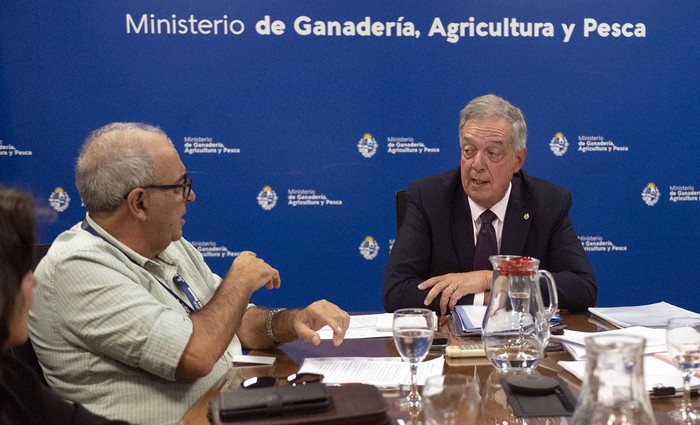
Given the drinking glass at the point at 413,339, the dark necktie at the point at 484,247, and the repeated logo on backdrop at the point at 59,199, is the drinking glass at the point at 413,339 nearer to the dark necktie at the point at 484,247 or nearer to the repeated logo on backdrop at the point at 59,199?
the dark necktie at the point at 484,247

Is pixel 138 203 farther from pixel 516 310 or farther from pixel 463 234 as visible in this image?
pixel 463 234

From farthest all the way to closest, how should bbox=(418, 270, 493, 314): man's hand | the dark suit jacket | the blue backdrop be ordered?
the blue backdrop < the dark suit jacket < bbox=(418, 270, 493, 314): man's hand

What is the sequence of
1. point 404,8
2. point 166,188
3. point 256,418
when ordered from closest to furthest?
1. point 256,418
2. point 166,188
3. point 404,8

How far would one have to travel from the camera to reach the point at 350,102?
472 cm

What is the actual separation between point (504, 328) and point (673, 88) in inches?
139

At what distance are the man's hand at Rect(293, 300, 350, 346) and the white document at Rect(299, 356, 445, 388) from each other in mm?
102

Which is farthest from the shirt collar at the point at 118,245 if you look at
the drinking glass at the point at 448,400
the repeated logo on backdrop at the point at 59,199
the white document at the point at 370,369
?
the repeated logo on backdrop at the point at 59,199

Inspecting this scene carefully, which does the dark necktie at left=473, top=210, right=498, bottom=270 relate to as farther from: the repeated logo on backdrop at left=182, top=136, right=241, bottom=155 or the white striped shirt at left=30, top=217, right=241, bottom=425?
the repeated logo on backdrop at left=182, top=136, right=241, bottom=155

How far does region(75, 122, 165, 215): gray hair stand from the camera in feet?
7.36

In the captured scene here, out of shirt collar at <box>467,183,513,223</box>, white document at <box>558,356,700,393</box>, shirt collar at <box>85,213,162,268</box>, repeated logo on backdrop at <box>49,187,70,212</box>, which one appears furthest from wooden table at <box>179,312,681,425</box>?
repeated logo on backdrop at <box>49,187,70,212</box>

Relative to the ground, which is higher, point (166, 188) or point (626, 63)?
point (626, 63)

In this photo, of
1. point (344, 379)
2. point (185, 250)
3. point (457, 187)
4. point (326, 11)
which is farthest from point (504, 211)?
point (326, 11)

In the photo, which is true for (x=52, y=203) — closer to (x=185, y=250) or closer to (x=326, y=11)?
(x=326, y=11)

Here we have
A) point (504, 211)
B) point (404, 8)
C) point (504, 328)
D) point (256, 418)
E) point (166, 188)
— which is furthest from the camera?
point (404, 8)
